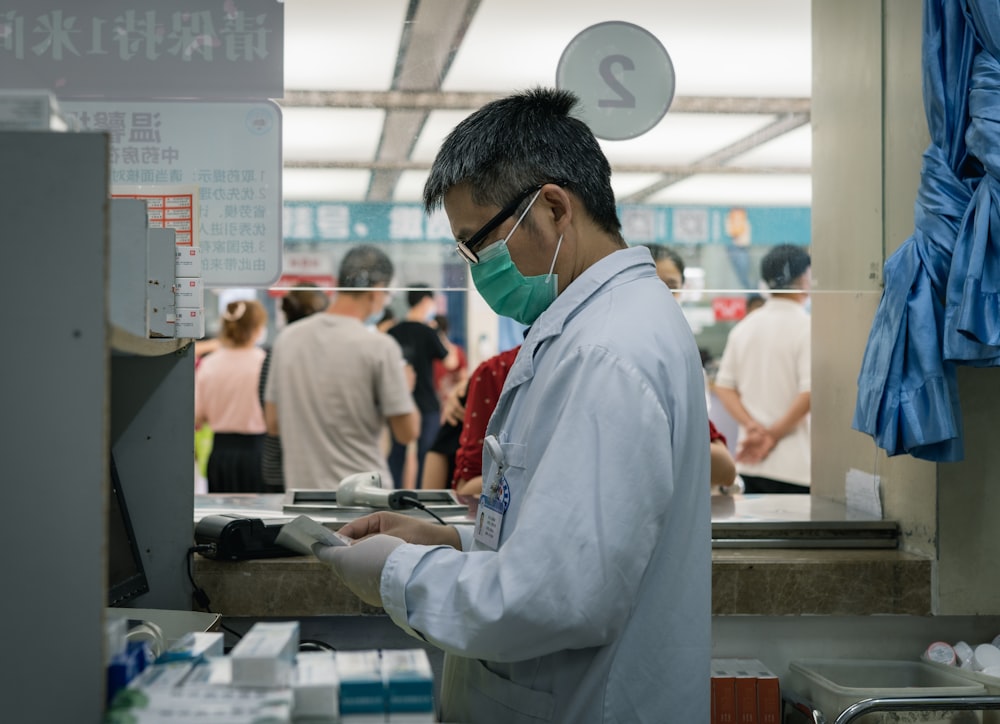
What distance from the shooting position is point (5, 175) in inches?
42.5

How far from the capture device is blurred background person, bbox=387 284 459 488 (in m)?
5.45

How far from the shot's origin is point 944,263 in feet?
7.45

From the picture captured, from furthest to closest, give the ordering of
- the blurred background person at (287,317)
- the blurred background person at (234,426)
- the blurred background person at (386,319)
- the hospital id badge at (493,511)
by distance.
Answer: the blurred background person at (386,319), the blurred background person at (234,426), the blurred background person at (287,317), the hospital id badge at (493,511)

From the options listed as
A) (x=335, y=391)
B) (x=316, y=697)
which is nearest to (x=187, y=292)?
(x=316, y=697)

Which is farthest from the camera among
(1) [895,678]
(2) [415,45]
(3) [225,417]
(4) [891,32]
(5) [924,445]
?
(3) [225,417]

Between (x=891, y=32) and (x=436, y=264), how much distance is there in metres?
1.45

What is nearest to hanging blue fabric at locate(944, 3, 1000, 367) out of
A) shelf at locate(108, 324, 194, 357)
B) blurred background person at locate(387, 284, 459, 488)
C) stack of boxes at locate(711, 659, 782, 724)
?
stack of boxes at locate(711, 659, 782, 724)

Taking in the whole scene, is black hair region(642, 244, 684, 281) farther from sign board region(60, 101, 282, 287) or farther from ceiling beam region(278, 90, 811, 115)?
sign board region(60, 101, 282, 287)

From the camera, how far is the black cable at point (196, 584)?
201 cm

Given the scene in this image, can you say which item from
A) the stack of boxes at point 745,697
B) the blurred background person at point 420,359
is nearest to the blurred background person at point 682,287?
the stack of boxes at point 745,697

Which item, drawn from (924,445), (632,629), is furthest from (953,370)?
(632,629)

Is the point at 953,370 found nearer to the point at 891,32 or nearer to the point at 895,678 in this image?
the point at 895,678

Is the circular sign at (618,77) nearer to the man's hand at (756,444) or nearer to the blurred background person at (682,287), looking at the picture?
the blurred background person at (682,287)

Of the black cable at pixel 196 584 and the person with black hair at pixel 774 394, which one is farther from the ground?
the person with black hair at pixel 774 394
